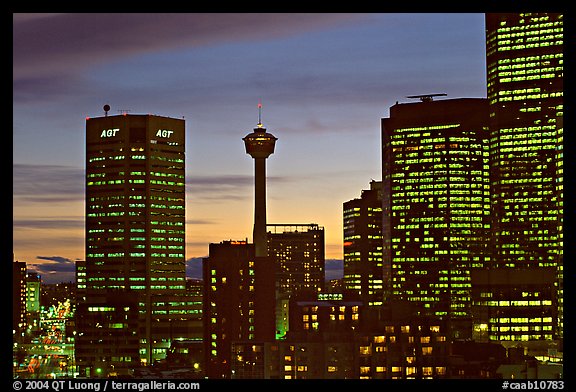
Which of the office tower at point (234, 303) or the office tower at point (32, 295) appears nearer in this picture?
the office tower at point (234, 303)

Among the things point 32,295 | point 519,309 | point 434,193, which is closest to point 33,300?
point 32,295

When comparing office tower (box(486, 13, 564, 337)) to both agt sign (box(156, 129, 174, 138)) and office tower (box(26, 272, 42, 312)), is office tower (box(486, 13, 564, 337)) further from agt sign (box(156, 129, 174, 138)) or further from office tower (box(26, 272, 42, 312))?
office tower (box(26, 272, 42, 312))

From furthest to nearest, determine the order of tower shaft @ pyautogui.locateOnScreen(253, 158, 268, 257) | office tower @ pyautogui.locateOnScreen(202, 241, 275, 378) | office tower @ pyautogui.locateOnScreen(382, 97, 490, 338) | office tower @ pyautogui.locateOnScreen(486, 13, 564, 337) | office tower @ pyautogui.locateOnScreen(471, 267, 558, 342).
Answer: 1. office tower @ pyautogui.locateOnScreen(382, 97, 490, 338)
2. office tower @ pyautogui.locateOnScreen(486, 13, 564, 337)
3. tower shaft @ pyautogui.locateOnScreen(253, 158, 268, 257)
4. office tower @ pyautogui.locateOnScreen(471, 267, 558, 342)
5. office tower @ pyautogui.locateOnScreen(202, 241, 275, 378)

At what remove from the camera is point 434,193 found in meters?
Result: 103

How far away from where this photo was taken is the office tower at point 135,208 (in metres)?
92.6

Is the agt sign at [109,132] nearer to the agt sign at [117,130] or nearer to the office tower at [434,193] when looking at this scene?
the agt sign at [117,130]

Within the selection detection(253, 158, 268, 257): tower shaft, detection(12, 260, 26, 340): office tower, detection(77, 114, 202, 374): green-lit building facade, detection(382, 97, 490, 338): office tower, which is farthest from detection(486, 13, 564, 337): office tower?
detection(12, 260, 26, 340): office tower

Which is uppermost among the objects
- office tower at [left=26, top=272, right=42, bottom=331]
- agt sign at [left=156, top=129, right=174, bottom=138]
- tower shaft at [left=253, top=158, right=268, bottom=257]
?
agt sign at [left=156, top=129, right=174, bottom=138]

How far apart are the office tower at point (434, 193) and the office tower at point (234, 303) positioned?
32.7m

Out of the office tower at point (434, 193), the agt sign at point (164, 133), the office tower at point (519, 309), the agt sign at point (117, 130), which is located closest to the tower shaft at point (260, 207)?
the agt sign at point (164, 133)

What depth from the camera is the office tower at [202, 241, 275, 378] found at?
202 feet

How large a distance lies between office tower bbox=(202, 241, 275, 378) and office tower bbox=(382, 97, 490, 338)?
3269 cm

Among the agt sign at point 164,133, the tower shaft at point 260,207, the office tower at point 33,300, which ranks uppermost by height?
the agt sign at point 164,133

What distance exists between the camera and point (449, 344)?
49.5 meters
